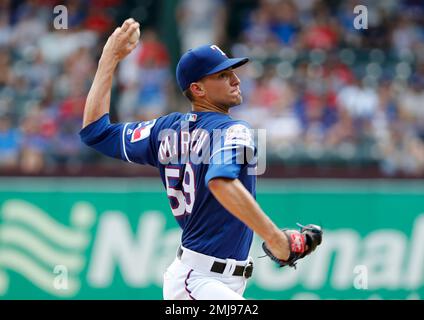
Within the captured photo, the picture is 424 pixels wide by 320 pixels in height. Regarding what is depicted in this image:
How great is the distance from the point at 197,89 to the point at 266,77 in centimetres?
628

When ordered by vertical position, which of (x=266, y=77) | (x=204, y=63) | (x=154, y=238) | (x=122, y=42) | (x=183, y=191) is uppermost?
(x=266, y=77)

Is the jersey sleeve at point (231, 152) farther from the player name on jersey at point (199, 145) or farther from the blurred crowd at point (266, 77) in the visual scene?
the blurred crowd at point (266, 77)

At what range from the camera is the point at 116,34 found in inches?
211

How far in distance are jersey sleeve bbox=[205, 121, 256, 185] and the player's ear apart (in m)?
0.38

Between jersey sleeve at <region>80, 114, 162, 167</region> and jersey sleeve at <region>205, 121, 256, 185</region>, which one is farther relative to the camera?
jersey sleeve at <region>80, 114, 162, 167</region>

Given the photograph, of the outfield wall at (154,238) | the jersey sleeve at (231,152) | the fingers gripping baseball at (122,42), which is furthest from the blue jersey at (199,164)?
the outfield wall at (154,238)

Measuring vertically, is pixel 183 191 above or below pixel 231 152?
below

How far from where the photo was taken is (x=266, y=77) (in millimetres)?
11305

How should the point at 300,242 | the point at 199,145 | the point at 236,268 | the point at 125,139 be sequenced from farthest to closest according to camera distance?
the point at 125,139, the point at 236,268, the point at 199,145, the point at 300,242

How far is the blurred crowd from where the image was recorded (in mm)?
10773

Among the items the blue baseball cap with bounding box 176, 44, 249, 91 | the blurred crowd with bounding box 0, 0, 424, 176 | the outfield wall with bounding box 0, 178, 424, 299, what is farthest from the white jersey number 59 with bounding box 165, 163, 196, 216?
the blurred crowd with bounding box 0, 0, 424, 176

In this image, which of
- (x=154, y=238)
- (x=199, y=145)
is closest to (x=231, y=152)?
(x=199, y=145)

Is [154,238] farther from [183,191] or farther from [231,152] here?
[231,152]

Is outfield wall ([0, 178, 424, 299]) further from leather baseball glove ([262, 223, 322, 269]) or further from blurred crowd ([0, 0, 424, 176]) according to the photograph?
leather baseball glove ([262, 223, 322, 269])
